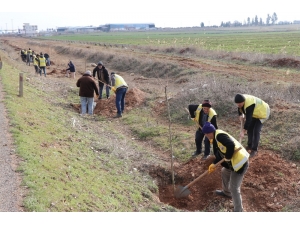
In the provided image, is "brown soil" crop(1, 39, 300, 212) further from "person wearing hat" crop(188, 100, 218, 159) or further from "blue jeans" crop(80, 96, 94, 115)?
"blue jeans" crop(80, 96, 94, 115)

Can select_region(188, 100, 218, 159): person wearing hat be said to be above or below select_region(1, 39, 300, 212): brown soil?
above

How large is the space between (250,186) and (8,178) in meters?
4.97

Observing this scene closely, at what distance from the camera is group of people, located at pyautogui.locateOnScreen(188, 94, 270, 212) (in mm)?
6121

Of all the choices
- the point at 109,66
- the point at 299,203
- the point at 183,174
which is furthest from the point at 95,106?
the point at 109,66

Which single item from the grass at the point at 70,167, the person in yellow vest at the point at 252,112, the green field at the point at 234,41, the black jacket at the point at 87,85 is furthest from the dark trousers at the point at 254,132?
the green field at the point at 234,41

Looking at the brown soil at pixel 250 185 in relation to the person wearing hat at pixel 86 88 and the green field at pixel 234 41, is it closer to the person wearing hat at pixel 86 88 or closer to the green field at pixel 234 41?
the person wearing hat at pixel 86 88

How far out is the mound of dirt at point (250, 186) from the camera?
23.6 ft

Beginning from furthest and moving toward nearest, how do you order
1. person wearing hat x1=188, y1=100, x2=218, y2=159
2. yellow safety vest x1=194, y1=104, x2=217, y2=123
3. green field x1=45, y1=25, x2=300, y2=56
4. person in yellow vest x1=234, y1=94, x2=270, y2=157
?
1. green field x1=45, y1=25, x2=300, y2=56
2. yellow safety vest x1=194, y1=104, x2=217, y2=123
3. person wearing hat x1=188, y1=100, x2=218, y2=159
4. person in yellow vest x1=234, y1=94, x2=270, y2=157

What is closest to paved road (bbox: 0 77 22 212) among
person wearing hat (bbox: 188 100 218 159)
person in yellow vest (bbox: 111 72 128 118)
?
person wearing hat (bbox: 188 100 218 159)

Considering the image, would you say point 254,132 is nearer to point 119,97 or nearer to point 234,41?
point 119,97

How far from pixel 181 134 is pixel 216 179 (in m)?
3.14

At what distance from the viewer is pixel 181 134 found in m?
11.0

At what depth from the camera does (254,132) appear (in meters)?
8.59

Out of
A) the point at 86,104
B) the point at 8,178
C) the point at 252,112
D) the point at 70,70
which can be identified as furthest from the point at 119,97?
the point at 70,70
